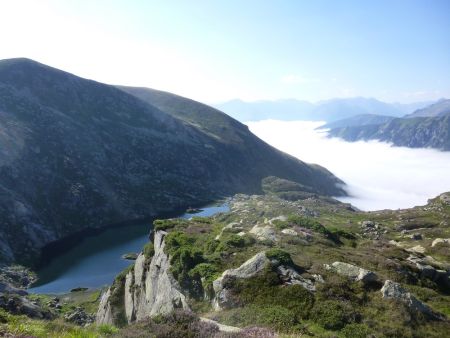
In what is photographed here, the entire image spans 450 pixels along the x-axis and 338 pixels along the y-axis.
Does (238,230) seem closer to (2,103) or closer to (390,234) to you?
(390,234)

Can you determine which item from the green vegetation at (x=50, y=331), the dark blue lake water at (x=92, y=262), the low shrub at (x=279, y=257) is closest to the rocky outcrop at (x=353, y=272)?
the low shrub at (x=279, y=257)

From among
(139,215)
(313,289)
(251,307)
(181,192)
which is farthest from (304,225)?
(181,192)

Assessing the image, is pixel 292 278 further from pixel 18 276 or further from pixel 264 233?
pixel 18 276

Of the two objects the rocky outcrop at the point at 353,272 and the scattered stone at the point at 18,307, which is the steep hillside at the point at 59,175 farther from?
the rocky outcrop at the point at 353,272

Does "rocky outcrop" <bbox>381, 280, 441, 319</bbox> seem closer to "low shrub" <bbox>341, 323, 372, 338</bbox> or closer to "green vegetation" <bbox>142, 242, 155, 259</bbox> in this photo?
"low shrub" <bbox>341, 323, 372, 338</bbox>

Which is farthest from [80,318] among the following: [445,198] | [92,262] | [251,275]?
[445,198]

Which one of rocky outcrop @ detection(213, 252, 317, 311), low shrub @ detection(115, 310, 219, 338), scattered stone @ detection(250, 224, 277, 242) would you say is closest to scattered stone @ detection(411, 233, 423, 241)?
scattered stone @ detection(250, 224, 277, 242)
